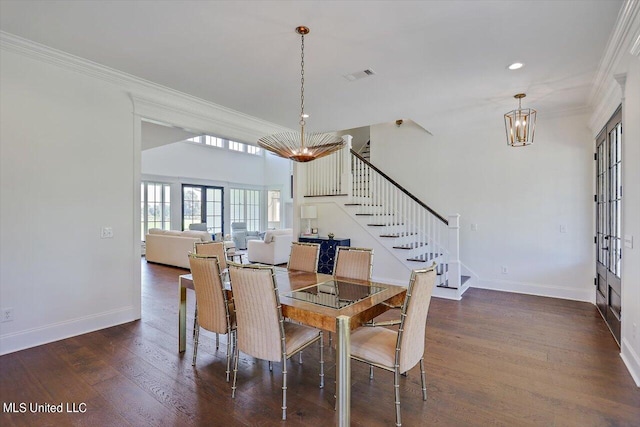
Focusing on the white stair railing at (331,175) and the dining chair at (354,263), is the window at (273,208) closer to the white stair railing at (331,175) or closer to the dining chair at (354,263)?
the white stair railing at (331,175)

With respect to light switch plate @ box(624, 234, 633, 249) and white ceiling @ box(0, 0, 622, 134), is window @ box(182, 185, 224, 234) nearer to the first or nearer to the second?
white ceiling @ box(0, 0, 622, 134)

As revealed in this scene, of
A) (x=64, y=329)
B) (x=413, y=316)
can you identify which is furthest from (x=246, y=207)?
(x=413, y=316)

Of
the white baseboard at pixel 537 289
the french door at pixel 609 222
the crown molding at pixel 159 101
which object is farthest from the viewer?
the white baseboard at pixel 537 289

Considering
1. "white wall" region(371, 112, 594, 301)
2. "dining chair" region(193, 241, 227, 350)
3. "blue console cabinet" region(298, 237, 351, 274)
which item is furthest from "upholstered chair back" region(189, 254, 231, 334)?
"white wall" region(371, 112, 594, 301)

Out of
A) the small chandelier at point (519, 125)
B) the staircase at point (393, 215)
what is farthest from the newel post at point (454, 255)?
the small chandelier at point (519, 125)

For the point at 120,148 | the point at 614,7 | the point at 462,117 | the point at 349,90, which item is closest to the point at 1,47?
the point at 120,148

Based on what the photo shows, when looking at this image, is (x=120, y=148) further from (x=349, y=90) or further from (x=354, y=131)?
(x=354, y=131)

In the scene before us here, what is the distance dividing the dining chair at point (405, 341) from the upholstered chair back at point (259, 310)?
0.54 metres

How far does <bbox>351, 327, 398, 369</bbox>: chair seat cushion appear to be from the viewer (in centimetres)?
207

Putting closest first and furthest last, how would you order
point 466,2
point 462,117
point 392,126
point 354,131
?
point 466,2 < point 462,117 < point 392,126 < point 354,131

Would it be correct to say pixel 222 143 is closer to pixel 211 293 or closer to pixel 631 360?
pixel 211 293

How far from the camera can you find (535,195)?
5117 mm

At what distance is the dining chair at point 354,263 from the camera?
10.2 feet

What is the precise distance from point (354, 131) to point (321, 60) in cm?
538
